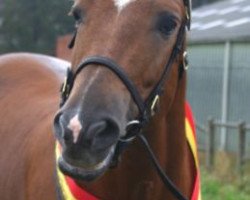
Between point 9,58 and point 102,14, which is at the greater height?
point 102,14

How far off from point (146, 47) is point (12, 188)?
1508mm

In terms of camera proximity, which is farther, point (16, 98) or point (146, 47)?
point (16, 98)

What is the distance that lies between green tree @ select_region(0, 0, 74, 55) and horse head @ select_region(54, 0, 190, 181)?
28770mm

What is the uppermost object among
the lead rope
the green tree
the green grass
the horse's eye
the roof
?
the horse's eye

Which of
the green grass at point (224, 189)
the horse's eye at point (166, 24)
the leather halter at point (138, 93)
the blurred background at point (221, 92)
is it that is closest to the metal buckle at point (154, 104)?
the leather halter at point (138, 93)

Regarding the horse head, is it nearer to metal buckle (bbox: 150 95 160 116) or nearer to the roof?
metal buckle (bbox: 150 95 160 116)

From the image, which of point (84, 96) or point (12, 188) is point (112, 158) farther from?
point (12, 188)

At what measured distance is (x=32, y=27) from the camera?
1294 inches

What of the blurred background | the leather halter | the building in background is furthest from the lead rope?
the building in background

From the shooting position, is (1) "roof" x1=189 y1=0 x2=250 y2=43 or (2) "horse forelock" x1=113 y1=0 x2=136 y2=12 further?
(1) "roof" x1=189 y1=0 x2=250 y2=43

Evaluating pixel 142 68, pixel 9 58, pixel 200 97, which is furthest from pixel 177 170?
pixel 200 97

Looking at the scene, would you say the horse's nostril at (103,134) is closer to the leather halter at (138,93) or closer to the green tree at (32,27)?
the leather halter at (138,93)

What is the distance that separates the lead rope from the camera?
311 cm

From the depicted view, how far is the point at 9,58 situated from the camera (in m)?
5.15
